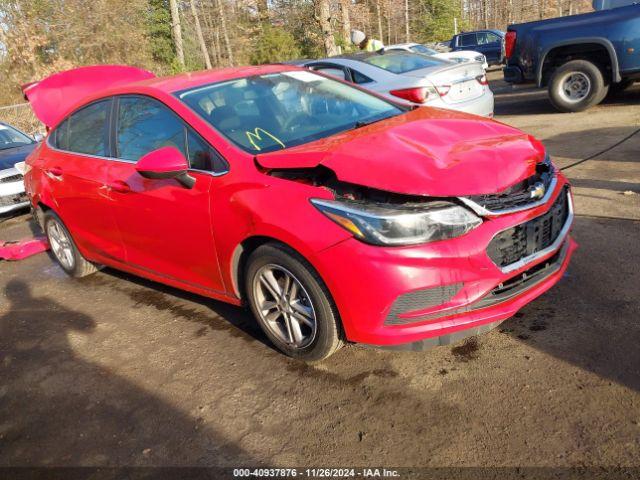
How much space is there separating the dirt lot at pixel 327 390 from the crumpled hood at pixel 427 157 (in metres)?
0.99

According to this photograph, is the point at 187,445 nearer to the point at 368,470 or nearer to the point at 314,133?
the point at 368,470

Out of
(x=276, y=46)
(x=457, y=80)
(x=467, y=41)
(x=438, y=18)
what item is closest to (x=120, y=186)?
(x=457, y=80)

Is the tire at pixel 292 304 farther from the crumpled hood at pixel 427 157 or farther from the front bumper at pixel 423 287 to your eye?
the crumpled hood at pixel 427 157

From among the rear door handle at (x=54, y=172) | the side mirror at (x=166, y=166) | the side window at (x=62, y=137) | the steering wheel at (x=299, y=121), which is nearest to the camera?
the side mirror at (x=166, y=166)

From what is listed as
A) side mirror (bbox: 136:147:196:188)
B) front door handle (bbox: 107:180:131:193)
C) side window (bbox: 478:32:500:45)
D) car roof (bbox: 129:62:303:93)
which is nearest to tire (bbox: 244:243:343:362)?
side mirror (bbox: 136:147:196:188)

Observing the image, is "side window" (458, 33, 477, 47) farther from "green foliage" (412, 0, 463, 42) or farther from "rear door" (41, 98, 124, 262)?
"rear door" (41, 98, 124, 262)

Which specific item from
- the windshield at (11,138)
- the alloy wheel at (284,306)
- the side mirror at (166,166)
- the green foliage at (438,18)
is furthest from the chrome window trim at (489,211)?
the green foliage at (438,18)

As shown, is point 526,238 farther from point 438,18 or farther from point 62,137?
point 438,18

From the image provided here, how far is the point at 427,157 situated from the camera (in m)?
2.99

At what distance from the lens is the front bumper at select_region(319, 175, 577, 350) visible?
8.98 ft

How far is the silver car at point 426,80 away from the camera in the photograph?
7.69 metres

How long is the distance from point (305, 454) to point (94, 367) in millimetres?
1791

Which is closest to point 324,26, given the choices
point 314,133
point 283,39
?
point 283,39

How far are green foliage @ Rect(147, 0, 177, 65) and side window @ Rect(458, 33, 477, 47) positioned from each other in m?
15.3
